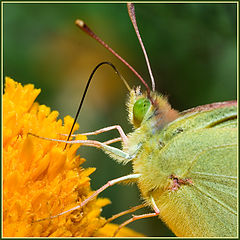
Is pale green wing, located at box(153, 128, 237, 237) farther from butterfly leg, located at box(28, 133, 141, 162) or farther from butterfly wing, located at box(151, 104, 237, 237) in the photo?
butterfly leg, located at box(28, 133, 141, 162)

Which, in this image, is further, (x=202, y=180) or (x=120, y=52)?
(x=120, y=52)

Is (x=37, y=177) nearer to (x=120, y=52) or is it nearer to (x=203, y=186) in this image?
(x=203, y=186)

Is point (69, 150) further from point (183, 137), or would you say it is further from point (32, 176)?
point (183, 137)

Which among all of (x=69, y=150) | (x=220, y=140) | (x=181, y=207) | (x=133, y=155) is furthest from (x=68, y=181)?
(x=220, y=140)

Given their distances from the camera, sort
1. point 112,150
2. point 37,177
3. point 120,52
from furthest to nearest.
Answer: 1. point 120,52
2. point 112,150
3. point 37,177

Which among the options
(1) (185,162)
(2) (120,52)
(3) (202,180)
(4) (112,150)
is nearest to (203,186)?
(3) (202,180)

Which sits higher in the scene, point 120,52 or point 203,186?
point 120,52

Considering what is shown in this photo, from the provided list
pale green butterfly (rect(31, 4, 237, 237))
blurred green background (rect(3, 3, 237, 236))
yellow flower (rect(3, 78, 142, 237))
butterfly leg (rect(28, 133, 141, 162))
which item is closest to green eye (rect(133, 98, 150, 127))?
pale green butterfly (rect(31, 4, 237, 237))
